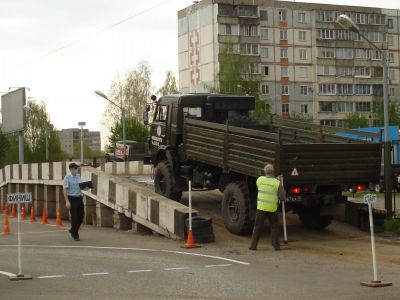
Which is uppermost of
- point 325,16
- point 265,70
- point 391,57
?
point 325,16

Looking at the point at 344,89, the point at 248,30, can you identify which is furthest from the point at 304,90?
the point at 248,30

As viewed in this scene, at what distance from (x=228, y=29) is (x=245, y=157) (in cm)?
7095

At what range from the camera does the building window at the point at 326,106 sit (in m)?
92.6

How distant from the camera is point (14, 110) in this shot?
139 feet

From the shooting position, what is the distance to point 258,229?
1364cm

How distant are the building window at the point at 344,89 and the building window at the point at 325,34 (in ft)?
20.6

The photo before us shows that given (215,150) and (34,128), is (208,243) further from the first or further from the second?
(34,128)

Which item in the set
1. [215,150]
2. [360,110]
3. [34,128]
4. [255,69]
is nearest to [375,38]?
[360,110]

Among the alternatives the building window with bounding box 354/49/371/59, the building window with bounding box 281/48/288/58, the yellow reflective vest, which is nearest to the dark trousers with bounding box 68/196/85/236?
the yellow reflective vest

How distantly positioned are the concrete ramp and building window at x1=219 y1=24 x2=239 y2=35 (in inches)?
2127

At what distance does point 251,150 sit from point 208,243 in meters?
2.11

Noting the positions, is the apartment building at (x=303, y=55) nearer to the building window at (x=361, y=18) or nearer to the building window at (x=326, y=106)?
the building window at (x=326, y=106)

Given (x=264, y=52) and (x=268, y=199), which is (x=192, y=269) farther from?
(x=264, y=52)

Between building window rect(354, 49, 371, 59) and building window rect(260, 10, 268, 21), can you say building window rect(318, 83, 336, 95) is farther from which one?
building window rect(260, 10, 268, 21)
